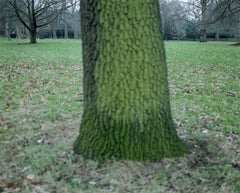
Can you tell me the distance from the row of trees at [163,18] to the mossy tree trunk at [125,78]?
52.4 feet

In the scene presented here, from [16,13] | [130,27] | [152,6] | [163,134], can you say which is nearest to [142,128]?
[163,134]

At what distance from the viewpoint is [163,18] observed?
4784 centimetres

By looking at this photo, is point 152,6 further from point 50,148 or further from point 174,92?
point 174,92

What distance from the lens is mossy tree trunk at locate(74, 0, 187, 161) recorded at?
3256 mm

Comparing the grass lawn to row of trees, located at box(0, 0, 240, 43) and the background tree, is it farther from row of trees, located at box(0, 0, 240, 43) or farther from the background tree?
the background tree

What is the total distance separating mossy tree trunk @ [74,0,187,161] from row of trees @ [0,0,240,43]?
15964mm

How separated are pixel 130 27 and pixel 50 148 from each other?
1.78 meters

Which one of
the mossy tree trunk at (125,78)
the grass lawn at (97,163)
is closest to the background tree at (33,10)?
the grass lawn at (97,163)

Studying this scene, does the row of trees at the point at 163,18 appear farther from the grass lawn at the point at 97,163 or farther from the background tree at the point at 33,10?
the grass lawn at the point at 97,163

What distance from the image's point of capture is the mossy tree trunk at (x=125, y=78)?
128 inches

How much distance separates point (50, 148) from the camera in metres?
3.87

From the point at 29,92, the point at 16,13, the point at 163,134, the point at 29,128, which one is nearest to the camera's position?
the point at 163,134

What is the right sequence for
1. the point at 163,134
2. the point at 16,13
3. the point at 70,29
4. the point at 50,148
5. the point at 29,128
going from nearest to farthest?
the point at 163,134
the point at 50,148
the point at 29,128
the point at 16,13
the point at 70,29

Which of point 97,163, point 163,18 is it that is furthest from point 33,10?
point 97,163
